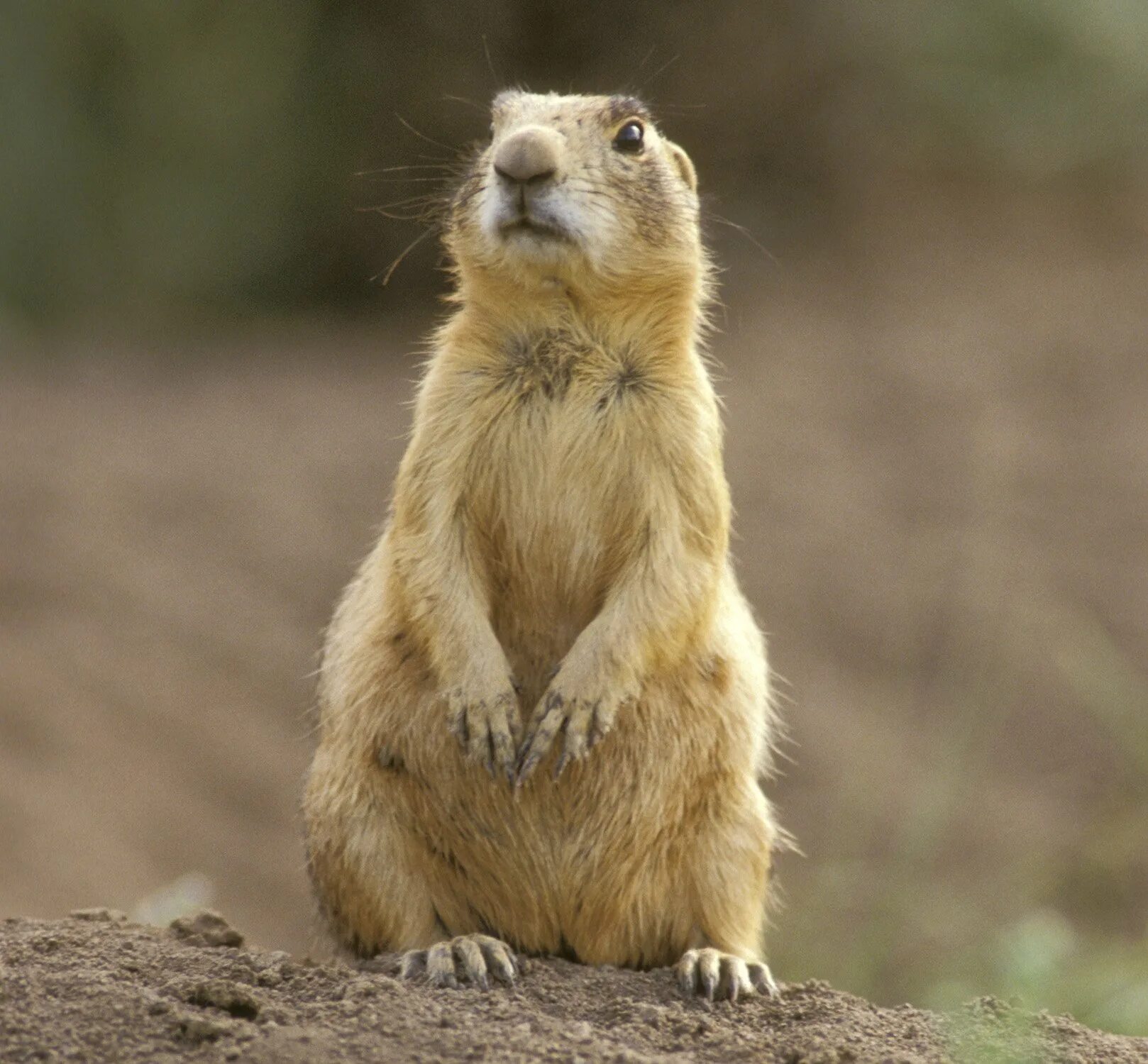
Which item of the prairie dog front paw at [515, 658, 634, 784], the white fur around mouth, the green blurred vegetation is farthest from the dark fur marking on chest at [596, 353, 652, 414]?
the green blurred vegetation

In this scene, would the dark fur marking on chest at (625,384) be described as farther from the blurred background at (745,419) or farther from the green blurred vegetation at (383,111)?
the green blurred vegetation at (383,111)

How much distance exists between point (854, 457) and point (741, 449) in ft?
2.72

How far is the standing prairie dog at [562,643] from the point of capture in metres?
5.44

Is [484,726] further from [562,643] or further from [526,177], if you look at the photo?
[526,177]

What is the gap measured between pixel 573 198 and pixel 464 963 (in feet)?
7.26

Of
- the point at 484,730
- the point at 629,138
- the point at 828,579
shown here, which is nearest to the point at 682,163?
the point at 629,138

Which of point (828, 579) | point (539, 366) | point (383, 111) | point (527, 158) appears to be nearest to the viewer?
point (527, 158)

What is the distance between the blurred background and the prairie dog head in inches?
121

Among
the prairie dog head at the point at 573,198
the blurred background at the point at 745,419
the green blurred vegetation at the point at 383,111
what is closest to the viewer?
the prairie dog head at the point at 573,198

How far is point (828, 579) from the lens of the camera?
12.7 m

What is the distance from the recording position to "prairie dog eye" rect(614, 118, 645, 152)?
5738 millimetres

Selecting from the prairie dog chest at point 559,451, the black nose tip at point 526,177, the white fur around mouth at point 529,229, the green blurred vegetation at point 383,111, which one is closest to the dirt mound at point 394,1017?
the prairie dog chest at point 559,451

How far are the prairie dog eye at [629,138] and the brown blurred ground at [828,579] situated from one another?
3882mm

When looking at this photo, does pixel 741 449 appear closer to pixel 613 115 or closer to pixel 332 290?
pixel 332 290
